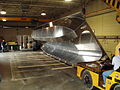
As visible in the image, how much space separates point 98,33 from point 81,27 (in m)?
3.07

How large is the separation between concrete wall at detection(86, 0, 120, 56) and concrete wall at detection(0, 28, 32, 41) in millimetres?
9726

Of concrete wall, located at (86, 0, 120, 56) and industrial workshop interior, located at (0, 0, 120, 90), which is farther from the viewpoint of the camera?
concrete wall, located at (86, 0, 120, 56)

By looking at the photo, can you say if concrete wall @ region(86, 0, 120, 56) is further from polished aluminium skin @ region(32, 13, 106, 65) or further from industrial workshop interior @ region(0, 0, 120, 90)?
polished aluminium skin @ region(32, 13, 106, 65)

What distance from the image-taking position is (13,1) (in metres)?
7.73

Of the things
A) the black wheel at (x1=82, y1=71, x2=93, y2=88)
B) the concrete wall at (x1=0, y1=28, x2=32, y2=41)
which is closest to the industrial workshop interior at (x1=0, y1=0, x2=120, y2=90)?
the black wheel at (x1=82, y1=71, x2=93, y2=88)

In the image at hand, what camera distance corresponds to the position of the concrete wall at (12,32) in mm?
14711

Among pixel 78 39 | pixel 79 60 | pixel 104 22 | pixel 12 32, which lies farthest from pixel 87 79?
pixel 12 32

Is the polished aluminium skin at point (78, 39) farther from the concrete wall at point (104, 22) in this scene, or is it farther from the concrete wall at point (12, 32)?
the concrete wall at point (12, 32)

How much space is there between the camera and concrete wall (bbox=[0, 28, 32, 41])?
14.7 metres

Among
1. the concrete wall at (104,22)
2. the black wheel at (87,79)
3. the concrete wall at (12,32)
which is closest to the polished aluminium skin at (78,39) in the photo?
the black wheel at (87,79)

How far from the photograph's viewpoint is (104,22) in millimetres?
6879

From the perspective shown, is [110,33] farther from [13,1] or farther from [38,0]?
[13,1]

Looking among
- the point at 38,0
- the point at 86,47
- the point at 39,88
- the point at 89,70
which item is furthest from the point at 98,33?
the point at 39,88

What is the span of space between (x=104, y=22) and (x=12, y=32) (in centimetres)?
1186
